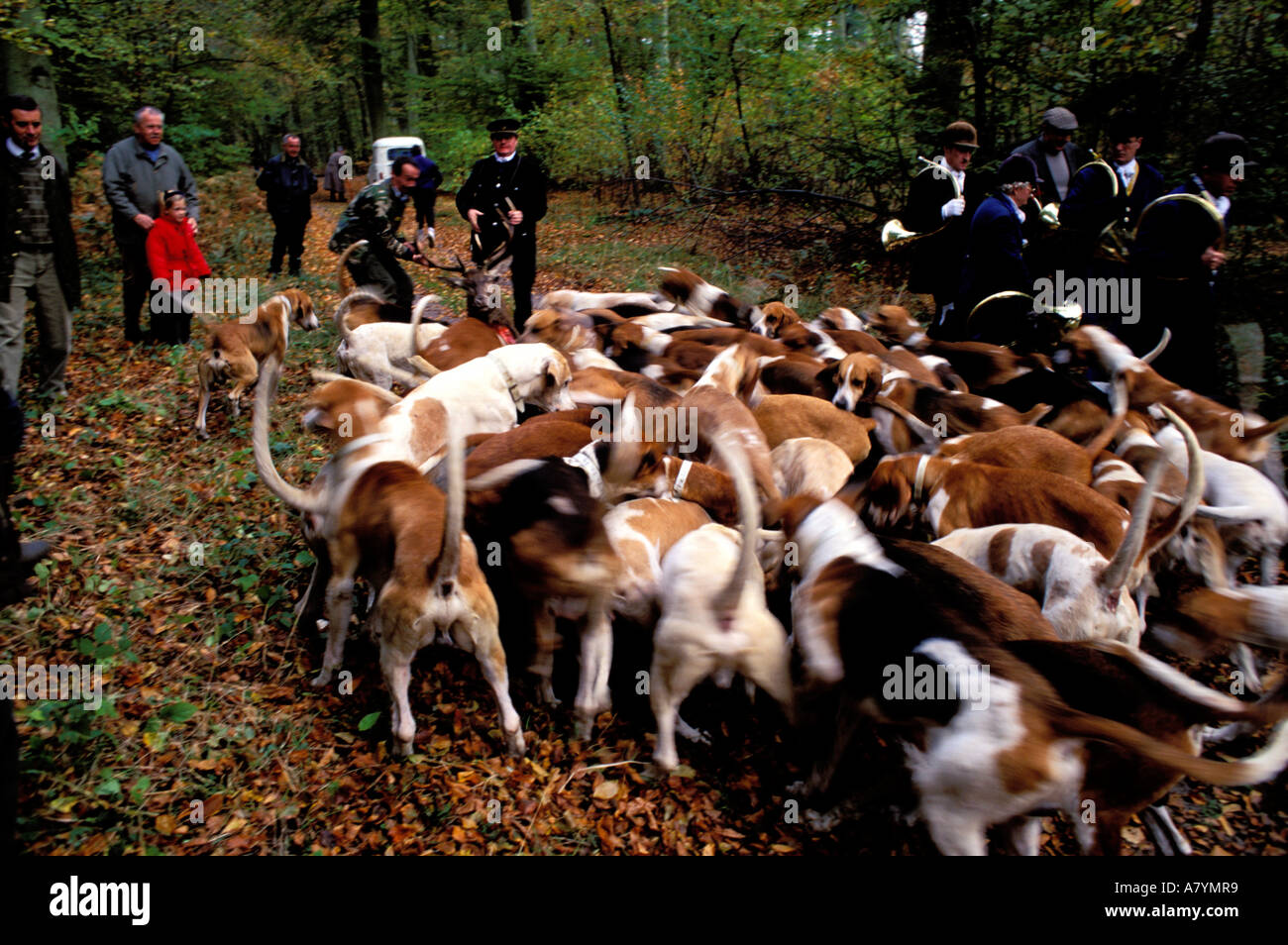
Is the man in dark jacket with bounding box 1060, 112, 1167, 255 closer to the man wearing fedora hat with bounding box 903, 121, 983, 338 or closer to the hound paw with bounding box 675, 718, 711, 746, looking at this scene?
the man wearing fedora hat with bounding box 903, 121, 983, 338

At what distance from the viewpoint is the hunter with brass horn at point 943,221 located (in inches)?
299

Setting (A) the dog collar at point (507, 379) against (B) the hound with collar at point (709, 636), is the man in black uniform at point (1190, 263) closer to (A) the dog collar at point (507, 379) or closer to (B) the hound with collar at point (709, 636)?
(B) the hound with collar at point (709, 636)

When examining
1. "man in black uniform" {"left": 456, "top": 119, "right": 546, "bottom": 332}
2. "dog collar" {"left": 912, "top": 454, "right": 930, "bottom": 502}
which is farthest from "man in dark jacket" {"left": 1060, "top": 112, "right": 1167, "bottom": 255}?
"man in black uniform" {"left": 456, "top": 119, "right": 546, "bottom": 332}

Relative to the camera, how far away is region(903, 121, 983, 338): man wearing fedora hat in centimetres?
758

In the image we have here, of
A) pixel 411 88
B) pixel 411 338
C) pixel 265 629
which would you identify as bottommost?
pixel 265 629

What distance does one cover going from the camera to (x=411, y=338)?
7.03 meters

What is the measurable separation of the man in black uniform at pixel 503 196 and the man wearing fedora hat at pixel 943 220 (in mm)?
4278

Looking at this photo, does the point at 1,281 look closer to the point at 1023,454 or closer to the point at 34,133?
the point at 34,133

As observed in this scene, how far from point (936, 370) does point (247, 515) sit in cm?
579

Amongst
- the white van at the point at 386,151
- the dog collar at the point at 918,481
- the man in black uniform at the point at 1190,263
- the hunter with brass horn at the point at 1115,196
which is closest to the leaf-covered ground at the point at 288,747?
the dog collar at the point at 918,481

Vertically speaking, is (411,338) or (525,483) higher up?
(411,338)

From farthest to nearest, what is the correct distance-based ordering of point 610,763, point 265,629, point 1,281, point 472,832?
1. point 1,281
2. point 265,629
3. point 610,763
4. point 472,832

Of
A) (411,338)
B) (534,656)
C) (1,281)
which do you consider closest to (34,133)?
(1,281)

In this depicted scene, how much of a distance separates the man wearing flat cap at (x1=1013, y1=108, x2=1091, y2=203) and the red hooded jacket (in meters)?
9.13
